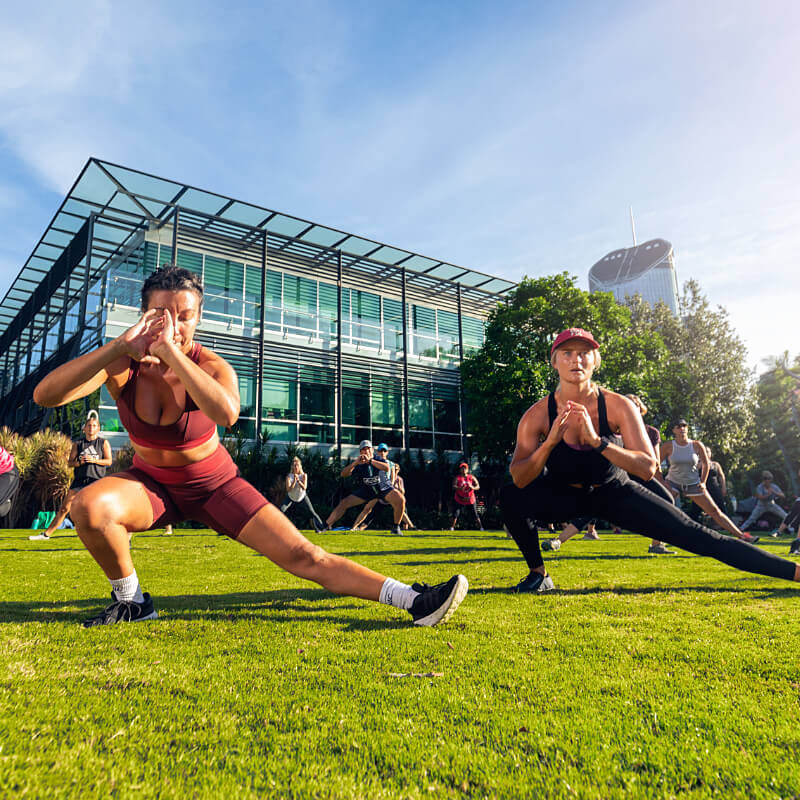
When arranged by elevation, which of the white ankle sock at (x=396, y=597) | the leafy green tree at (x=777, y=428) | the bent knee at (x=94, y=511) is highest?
the leafy green tree at (x=777, y=428)

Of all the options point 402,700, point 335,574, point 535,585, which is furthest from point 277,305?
point 402,700

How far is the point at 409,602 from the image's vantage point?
296 centimetres

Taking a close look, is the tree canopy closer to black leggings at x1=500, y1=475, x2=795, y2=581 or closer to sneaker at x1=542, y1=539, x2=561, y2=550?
sneaker at x1=542, y1=539, x2=561, y2=550

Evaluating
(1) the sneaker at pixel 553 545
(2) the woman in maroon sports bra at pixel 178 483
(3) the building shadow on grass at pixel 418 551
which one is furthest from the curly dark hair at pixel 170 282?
(1) the sneaker at pixel 553 545

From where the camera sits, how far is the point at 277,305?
23297 millimetres

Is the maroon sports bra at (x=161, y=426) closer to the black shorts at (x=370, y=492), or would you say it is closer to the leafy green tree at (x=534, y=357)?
the black shorts at (x=370, y=492)

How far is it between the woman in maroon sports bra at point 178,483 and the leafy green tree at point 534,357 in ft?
56.6

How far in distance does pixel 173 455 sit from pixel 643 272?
142m

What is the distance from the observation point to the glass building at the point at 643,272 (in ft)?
402

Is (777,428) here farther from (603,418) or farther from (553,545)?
(603,418)

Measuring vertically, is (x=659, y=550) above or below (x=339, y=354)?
below

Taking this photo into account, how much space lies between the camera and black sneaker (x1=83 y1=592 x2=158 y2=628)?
304cm

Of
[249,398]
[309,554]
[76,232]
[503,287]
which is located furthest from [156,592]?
[503,287]

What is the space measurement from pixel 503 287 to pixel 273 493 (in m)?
17.3
